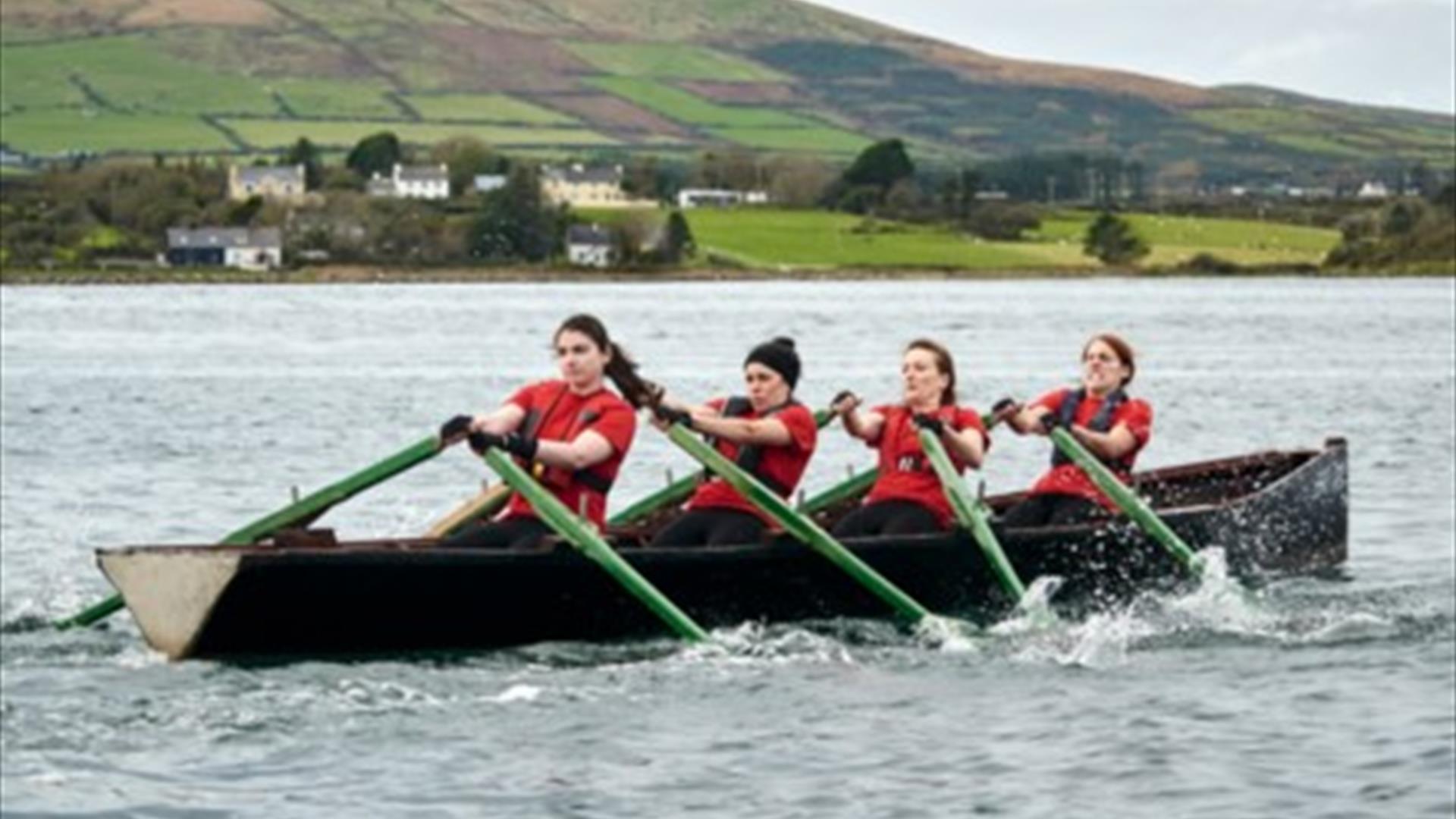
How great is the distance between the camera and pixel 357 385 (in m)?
71.9

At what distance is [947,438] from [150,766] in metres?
7.23

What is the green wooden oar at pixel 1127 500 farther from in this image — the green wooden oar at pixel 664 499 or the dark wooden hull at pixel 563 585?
the green wooden oar at pixel 664 499

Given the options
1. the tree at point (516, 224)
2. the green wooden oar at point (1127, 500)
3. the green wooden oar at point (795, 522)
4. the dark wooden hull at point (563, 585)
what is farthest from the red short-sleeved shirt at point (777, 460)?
the tree at point (516, 224)

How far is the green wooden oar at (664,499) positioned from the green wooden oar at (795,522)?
1782 mm

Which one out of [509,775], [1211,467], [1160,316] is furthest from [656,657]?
[1160,316]

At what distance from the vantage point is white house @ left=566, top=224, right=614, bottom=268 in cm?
19212

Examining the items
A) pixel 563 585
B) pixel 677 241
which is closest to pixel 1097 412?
pixel 563 585

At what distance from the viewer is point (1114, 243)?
7387 inches

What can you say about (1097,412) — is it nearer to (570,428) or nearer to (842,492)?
(842,492)

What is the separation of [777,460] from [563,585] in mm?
1810

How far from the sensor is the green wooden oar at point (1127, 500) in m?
25.2

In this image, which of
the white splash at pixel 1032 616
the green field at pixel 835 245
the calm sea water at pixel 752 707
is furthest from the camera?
the green field at pixel 835 245

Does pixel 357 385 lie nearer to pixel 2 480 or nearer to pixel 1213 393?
pixel 1213 393

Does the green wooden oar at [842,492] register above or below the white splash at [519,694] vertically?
above
